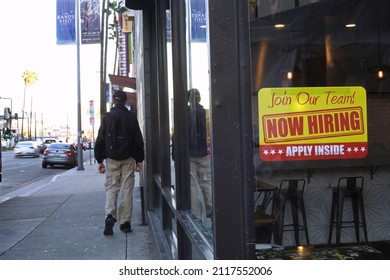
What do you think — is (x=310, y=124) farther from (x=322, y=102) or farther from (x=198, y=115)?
(x=198, y=115)

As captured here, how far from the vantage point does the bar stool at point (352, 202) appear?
15.2 ft

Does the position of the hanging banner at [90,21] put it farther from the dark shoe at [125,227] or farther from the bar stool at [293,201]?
the bar stool at [293,201]

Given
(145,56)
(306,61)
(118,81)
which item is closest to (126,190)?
(145,56)

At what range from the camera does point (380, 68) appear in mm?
4656

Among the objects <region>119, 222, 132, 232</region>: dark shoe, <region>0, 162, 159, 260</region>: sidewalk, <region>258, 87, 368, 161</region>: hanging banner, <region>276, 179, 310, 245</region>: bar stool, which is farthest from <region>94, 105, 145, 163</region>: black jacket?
<region>258, 87, 368, 161</region>: hanging banner

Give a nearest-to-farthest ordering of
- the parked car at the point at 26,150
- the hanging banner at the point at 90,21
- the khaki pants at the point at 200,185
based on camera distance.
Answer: the khaki pants at the point at 200,185 < the hanging banner at the point at 90,21 < the parked car at the point at 26,150

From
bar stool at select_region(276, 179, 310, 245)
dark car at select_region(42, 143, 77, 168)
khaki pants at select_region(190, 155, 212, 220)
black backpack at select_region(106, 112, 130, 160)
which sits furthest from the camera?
dark car at select_region(42, 143, 77, 168)

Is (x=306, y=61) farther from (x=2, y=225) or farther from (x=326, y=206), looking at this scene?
(x=2, y=225)

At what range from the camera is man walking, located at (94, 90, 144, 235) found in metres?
6.01

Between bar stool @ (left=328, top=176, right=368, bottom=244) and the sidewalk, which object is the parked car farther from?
bar stool @ (left=328, top=176, right=368, bottom=244)

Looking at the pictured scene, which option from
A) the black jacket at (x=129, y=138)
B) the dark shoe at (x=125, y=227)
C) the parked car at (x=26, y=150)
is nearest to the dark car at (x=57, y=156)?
the parked car at (x=26, y=150)

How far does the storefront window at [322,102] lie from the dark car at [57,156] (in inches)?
908

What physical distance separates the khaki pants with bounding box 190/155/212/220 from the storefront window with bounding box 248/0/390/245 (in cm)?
35
